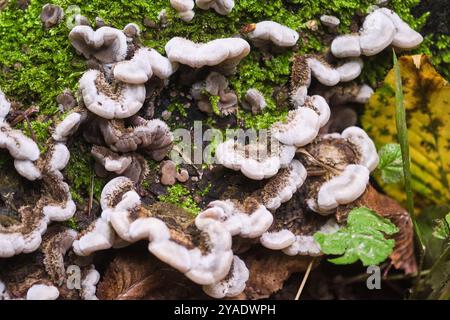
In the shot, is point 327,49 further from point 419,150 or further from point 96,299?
point 96,299

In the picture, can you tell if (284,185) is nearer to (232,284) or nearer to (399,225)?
(232,284)

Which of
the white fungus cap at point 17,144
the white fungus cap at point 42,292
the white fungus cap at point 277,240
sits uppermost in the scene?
the white fungus cap at point 17,144

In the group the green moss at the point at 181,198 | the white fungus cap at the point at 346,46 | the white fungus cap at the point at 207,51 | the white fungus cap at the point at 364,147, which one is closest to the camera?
the white fungus cap at the point at 207,51

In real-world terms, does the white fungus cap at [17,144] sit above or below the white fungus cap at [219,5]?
below

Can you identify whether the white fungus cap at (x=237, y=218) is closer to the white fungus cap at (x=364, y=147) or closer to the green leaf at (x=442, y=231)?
the white fungus cap at (x=364, y=147)

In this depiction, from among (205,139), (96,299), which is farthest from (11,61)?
(96,299)

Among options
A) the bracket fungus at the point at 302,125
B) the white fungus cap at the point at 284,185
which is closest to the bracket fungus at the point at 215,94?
the bracket fungus at the point at 302,125

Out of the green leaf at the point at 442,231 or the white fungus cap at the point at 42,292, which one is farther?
the green leaf at the point at 442,231
